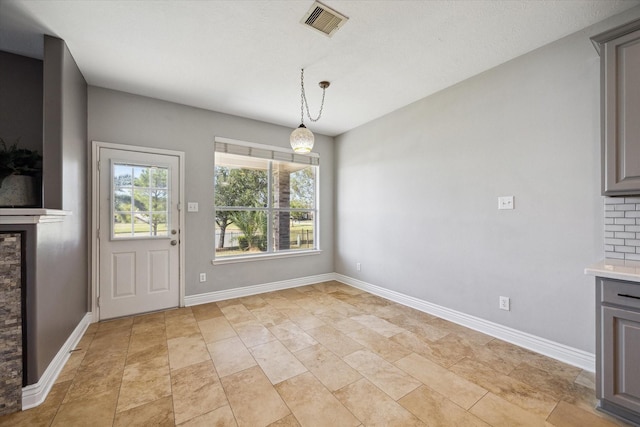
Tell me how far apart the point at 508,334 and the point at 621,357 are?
3.42 feet

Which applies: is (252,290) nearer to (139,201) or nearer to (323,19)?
(139,201)

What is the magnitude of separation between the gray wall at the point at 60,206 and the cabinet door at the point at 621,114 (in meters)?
3.84

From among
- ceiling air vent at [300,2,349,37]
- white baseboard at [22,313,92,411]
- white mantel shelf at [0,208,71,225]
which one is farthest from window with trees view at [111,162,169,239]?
ceiling air vent at [300,2,349,37]

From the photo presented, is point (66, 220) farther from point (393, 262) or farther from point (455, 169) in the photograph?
point (455, 169)

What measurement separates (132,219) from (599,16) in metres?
4.72

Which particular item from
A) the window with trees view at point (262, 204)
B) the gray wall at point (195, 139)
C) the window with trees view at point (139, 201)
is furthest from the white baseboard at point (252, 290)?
the window with trees view at point (139, 201)

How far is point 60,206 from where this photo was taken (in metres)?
2.18

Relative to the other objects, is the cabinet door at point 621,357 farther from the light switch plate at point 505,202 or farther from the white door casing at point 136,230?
the white door casing at point 136,230

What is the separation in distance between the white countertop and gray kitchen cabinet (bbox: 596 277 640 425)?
6 centimetres

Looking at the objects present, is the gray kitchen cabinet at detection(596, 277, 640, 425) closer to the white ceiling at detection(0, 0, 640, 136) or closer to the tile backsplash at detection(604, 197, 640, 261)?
the tile backsplash at detection(604, 197, 640, 261)

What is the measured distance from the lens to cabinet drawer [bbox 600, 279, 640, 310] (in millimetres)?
1525

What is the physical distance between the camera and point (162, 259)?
3.38m

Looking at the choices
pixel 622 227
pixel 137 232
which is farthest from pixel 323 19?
pixel 137 232

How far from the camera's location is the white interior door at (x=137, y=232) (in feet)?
10.1
